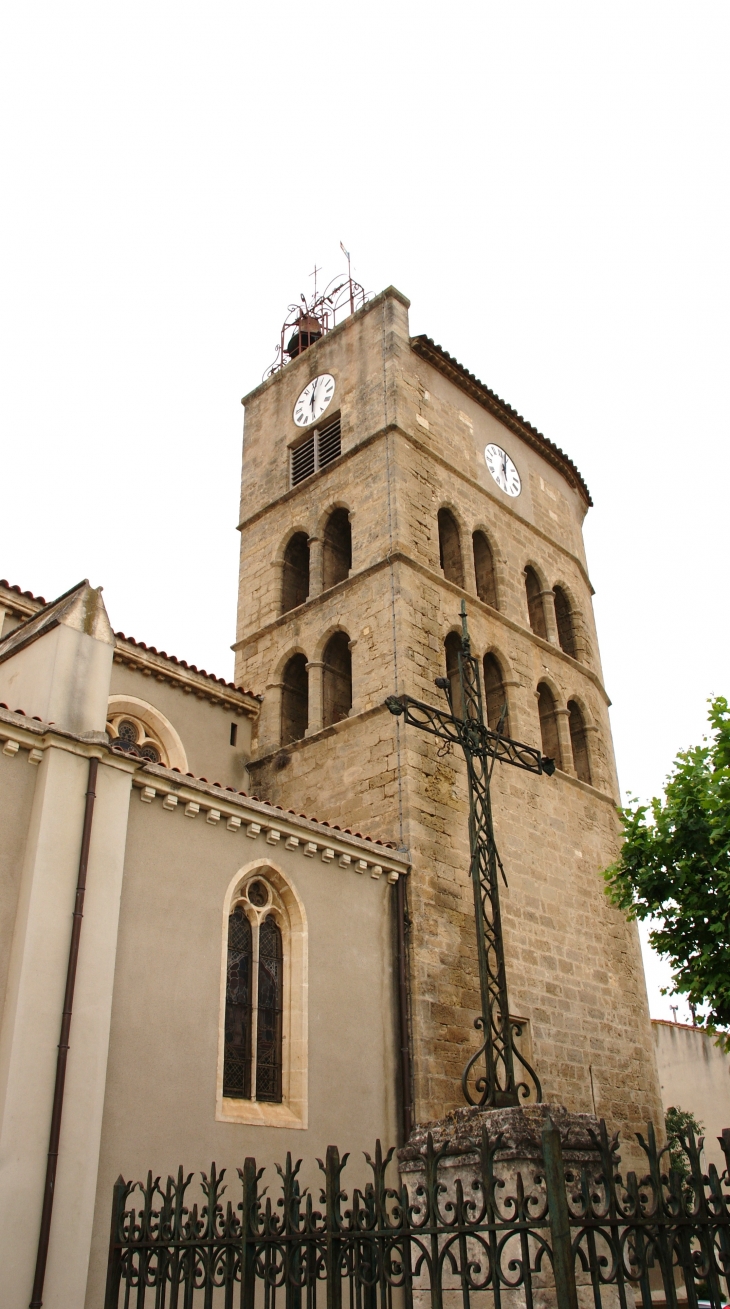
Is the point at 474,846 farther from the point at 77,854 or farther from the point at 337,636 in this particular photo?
the point at 337,636

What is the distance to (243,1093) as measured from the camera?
11242 mm

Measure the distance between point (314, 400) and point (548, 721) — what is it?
795 centimetres

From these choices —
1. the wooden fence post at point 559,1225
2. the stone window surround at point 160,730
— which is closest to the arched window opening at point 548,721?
the stone window surround at point 160,730

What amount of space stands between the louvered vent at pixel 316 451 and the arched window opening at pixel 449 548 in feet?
7.80

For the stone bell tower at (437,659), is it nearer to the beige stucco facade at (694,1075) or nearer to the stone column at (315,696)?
the stone column at (315,696)

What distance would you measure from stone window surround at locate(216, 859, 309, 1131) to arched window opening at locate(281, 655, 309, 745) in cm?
543

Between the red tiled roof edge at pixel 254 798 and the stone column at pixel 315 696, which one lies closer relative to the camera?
the red tiled roof edge at pixel 254 798

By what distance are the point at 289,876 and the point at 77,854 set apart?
3.12 m

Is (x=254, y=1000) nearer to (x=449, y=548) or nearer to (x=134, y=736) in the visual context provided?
(x=134, y=736)

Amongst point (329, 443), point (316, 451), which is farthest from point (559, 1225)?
point (316, 451)

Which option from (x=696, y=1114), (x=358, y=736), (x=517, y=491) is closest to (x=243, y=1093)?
(x=358, y=736)

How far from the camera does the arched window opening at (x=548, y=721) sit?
18766mm

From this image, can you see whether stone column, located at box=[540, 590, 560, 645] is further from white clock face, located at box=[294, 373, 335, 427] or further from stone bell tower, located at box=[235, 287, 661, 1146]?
white clock face, located at box=[294, 373, 335, 427]

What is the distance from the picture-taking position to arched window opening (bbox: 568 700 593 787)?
19.1 m
